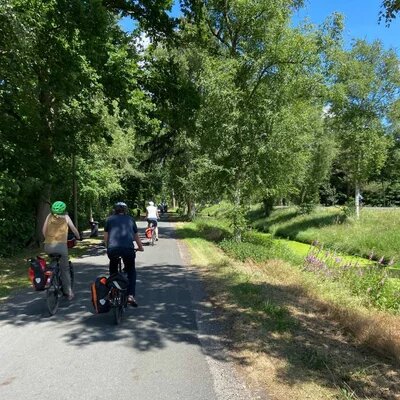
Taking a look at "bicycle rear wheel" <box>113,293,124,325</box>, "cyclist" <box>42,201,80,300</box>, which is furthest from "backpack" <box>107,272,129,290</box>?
"cyclist" <box>42,201,80,300</box>

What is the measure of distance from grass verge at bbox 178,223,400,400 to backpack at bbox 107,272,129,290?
5.74 ft

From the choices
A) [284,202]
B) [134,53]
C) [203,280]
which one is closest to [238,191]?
[134,53]

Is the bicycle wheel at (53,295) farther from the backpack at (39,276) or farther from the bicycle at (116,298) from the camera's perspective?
the bicycle at (116,298)

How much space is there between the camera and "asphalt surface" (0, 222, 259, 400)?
4.79m

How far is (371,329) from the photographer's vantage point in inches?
260

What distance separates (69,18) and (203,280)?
22.9ft

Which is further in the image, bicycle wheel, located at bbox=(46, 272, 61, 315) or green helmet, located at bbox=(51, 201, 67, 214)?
green helmet, located at bbox=(51, 201, 67, 214)

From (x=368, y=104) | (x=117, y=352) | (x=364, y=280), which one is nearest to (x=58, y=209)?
(x=117, y=352)

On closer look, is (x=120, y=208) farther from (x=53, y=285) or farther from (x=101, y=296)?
(x=53, y=285)

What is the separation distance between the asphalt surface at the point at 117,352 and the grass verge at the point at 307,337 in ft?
1.22

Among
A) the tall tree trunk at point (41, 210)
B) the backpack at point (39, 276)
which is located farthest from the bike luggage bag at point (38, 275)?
the tall tree trunk at point (41, 210)

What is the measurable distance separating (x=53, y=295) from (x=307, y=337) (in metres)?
4.33

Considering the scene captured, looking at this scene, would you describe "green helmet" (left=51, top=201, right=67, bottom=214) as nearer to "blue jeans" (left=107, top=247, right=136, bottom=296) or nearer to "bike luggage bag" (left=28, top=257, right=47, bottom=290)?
"bike luggage bag" (left=28, top=257, right=47, bottom=290)

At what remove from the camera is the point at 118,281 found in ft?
24.0
